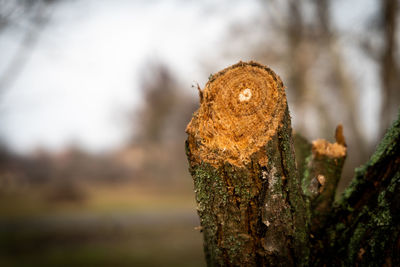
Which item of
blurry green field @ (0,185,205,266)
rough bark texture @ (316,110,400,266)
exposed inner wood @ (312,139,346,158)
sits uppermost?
blurry green field @ (0,185,205,266)

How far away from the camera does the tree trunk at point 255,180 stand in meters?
1.13

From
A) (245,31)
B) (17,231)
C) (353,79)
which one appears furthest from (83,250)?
(353,79)

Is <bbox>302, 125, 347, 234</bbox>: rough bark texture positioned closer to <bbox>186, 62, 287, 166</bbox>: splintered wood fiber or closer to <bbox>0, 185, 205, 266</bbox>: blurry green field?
<bbox>186, 62, 287, 166</bbox>: splintered wood fiber

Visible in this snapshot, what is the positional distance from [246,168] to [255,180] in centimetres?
7

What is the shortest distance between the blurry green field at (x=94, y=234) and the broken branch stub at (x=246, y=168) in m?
4.95

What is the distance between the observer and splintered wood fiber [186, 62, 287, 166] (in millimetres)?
1126

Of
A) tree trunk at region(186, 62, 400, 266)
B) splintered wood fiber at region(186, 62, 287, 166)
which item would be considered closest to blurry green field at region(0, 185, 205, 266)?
tree trunk at region(186, 62, 400, 266)

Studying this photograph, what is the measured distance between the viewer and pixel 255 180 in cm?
113

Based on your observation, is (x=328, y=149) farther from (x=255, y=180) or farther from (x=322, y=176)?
(x=255, y=180)

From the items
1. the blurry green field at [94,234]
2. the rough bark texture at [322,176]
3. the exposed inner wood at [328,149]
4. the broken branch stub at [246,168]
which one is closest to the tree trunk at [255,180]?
the broken branch stub at [246,168]

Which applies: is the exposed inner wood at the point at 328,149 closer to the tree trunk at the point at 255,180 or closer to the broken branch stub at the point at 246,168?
the tree trunk at the point at 255,180

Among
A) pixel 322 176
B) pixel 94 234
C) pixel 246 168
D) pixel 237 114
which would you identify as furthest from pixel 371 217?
pixel 94 234

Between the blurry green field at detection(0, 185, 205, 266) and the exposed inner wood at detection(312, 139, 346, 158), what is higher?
the blurry green field at detection(0, 185, 205, 266)

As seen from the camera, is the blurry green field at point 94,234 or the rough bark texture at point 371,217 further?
the blurry green field at point 94,234
